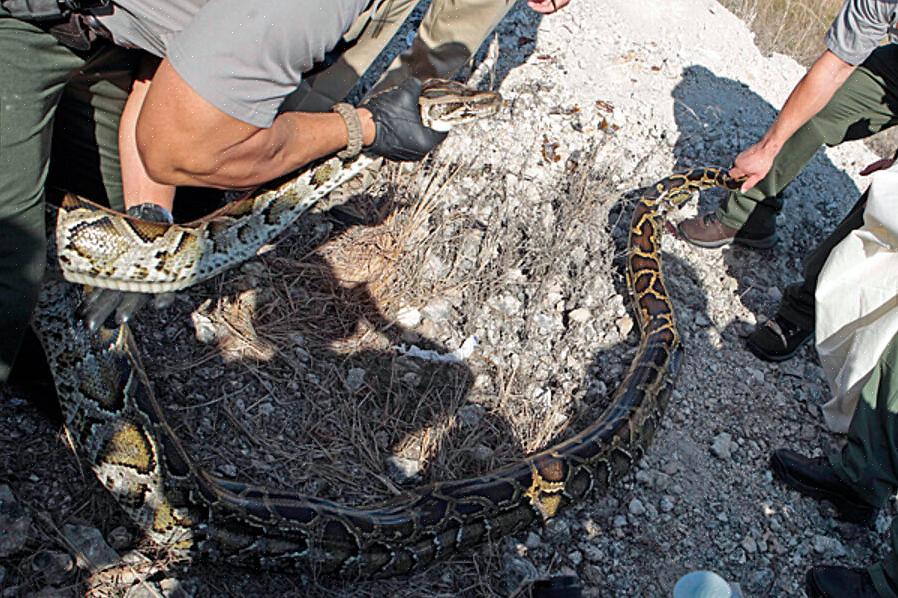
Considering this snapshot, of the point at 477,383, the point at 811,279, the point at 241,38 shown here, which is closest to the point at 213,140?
the point at 241,38

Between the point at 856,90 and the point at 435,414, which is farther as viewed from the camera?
the point at 856,90

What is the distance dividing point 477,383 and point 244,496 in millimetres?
1599

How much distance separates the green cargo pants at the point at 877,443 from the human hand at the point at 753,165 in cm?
180

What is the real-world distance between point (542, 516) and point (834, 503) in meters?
1.84

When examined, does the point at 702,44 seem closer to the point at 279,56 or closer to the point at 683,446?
the point at 683,446

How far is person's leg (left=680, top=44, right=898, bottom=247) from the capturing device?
5.26 metres

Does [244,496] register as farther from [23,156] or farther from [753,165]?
[753,165]

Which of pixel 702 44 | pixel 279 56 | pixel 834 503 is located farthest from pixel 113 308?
pixel 702 44

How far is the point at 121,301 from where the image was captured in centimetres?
391

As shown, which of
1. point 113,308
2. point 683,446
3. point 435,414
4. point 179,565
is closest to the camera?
point 179,565

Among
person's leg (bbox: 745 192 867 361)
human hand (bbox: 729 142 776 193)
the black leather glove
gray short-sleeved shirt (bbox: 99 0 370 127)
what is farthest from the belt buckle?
person's leg (bbox: 745 192 867 361)

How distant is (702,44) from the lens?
823 cm

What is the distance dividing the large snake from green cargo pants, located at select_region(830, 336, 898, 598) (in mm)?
1393

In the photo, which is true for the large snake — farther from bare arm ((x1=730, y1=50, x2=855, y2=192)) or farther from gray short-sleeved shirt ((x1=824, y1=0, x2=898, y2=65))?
gray short-sleeved shirt ((x1=824, y1=0, x2=898, y2=65))
